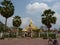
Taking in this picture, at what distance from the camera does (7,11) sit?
54750 mm

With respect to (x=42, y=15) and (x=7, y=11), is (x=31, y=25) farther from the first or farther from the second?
(x=7, y=11)

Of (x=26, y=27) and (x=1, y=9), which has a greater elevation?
A: (x=1, y=9)

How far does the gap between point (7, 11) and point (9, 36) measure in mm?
6810

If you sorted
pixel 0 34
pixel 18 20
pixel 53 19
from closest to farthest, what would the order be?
pixel 0 34, pixel 53 19, pixel 18 20

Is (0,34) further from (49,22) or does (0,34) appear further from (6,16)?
(49,22)

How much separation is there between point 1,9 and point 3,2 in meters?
2.37

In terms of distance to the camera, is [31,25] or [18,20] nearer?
[18,20]

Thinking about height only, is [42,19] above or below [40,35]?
above

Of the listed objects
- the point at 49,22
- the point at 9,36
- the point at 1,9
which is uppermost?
the point at 1,9

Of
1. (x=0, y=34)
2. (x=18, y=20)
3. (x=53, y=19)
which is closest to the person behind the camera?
(x=0, y=34)

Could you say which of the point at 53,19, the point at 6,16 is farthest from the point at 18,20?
the point at 53,19

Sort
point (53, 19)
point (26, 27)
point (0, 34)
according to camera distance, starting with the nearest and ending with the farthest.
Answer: point (0, 34) < point (53, 19) < point (26, 27)

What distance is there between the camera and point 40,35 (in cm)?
5562

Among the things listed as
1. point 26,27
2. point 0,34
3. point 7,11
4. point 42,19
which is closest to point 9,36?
point 0,34
